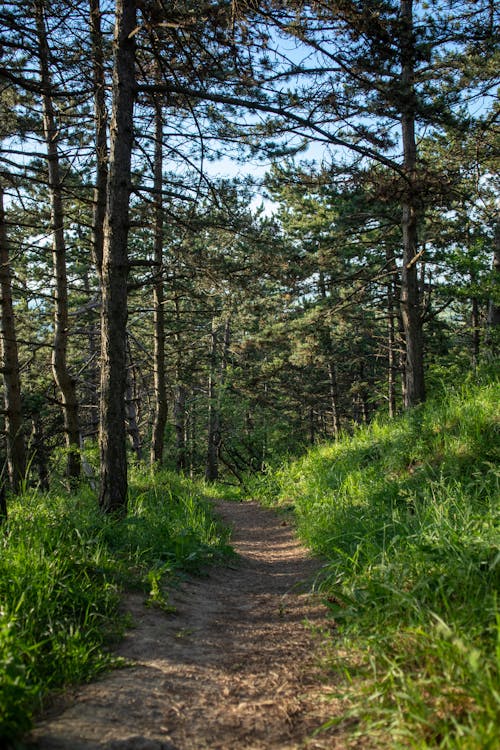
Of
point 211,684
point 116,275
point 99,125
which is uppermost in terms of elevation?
point 99,125

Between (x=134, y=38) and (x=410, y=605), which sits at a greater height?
(x=134, y=38)

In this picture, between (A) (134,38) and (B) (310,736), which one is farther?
(A) (134,38)

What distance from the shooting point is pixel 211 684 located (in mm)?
2664

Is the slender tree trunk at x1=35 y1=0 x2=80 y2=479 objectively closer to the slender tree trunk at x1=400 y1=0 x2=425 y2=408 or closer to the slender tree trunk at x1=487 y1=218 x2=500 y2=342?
the slender tree trunk at x1=400 y1=0 x2=425 y2=408

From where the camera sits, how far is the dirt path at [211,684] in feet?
6.89

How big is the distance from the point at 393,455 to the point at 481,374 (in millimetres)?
2586

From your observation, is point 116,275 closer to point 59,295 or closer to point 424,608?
point 59,295

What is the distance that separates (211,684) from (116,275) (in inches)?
173

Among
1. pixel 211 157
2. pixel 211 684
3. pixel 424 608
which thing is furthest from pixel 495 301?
pixel 211 684

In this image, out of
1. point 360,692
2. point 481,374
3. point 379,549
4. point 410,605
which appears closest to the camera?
point 360,692

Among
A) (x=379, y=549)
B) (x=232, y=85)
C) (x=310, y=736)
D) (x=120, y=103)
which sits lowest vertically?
(x=310, y=736)

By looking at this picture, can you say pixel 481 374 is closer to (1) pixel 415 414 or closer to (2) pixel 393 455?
(1) pixel 415 414

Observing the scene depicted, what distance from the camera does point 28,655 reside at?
2.36m

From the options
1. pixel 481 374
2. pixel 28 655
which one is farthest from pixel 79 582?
pixel 481 374
